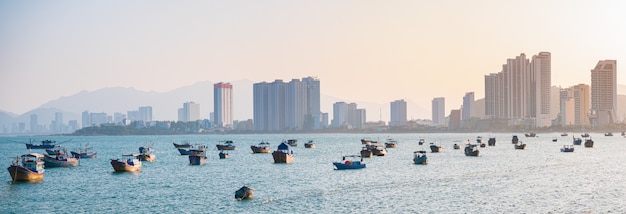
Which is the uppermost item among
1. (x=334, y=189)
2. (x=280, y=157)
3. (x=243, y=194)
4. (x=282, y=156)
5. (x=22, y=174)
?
(x=282, y=156)

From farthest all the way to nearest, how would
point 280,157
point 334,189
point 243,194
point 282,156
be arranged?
point 282,156, point 280,157, point 334,189, point 243,194

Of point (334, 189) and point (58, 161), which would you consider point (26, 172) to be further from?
point (334, 189)

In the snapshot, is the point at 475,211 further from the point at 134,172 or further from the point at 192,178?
the point at 134,172

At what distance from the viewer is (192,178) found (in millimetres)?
82500

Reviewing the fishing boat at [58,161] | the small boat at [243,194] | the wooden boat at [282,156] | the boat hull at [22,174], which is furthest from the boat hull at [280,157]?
the small boat at [243,194]

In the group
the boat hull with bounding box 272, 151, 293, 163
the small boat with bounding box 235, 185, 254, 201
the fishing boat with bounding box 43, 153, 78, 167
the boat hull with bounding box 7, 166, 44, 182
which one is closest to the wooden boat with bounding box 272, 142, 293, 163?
the boat hull with bounding box 272, 151, 293, 163

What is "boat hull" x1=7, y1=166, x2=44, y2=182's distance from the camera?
241 ft

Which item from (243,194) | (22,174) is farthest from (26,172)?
(243,194)

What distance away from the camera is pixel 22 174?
2926 inches

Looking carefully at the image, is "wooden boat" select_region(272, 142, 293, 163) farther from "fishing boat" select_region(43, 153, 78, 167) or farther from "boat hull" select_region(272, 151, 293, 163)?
"fishing boat" select_region(43, 153, 78, 167)

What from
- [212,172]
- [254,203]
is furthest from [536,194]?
[212,172]

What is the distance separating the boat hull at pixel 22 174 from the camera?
73562 millimetres

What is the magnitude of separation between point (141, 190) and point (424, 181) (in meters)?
26.5

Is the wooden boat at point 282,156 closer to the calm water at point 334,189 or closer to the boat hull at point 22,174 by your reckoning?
the calm water at point 334,189
